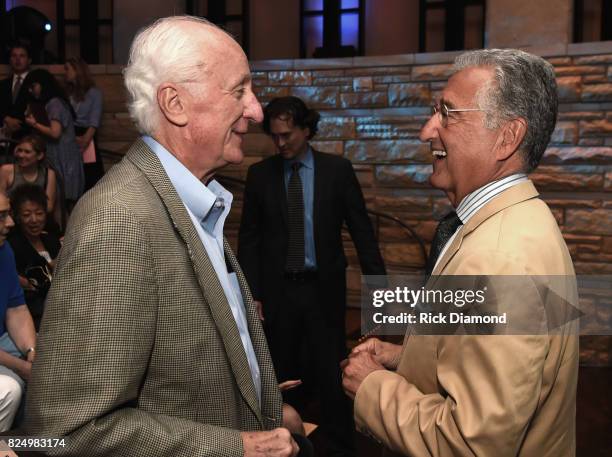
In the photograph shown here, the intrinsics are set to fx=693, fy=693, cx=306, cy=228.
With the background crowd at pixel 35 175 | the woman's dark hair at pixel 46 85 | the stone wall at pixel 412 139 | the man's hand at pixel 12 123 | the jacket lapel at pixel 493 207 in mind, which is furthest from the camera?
the man's hand at pixel 12 123

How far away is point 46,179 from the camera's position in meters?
5.22

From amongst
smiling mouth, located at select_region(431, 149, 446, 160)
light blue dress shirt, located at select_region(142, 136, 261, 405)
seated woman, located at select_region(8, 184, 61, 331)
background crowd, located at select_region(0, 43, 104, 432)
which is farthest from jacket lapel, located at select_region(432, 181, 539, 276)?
seated woman, located at select_region(8, 184, 61, 331)

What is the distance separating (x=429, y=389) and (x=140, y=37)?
102cm

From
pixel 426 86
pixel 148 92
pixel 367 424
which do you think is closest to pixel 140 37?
pixel 148 92

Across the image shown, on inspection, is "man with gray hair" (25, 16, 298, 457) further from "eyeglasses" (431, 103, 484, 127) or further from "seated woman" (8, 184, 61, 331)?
"seated woman" (8, 184, 61, 331)

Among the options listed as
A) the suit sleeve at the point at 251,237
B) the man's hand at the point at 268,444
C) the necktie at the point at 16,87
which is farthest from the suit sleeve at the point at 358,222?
the necktie at the point at 16,87

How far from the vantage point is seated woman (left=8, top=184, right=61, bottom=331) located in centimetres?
378

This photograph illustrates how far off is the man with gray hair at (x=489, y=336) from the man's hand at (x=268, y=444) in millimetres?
293

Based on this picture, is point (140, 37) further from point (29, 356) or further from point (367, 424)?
point (29, 356)

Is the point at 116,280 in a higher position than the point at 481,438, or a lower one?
higher

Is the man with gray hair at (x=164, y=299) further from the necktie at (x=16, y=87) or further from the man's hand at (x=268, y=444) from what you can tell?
the necktie at (x=16, y=87)

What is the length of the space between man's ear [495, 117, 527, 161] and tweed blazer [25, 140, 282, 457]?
763 mm

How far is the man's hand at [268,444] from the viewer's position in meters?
1.31

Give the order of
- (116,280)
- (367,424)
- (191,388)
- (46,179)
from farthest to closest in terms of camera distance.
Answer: (46,179) < (367,424) < (191,388) < (116,280)
